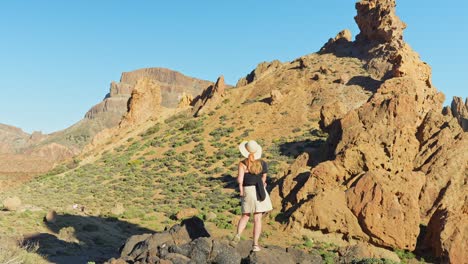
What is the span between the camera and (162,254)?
330 inches

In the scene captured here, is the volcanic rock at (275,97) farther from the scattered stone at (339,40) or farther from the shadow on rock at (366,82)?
the scattered stone at (339,40)

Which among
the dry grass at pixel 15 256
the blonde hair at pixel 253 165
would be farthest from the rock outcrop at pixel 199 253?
the dry grass at pixel 15 256

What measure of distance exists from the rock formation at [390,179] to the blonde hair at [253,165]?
8506 mm

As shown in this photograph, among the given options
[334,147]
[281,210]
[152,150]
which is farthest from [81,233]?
[152,150]

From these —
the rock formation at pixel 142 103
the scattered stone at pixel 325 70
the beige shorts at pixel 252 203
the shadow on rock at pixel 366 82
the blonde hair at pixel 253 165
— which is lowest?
the beige shorts at pixel 252 203

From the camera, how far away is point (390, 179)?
52.2 feet

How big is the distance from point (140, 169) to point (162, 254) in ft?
97.8

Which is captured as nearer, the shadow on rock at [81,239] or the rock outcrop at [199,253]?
the rock outcrop at [199,253]

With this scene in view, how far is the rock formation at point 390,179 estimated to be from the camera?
14859 millimetres

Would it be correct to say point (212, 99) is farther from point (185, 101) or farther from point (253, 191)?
point (253, 191)

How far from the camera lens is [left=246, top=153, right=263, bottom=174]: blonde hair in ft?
27.8

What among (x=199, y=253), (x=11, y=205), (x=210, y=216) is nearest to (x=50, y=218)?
(x=11, y=205)

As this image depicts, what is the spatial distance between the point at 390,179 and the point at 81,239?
13001 mm

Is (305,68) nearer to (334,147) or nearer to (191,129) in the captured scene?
(191,129)
